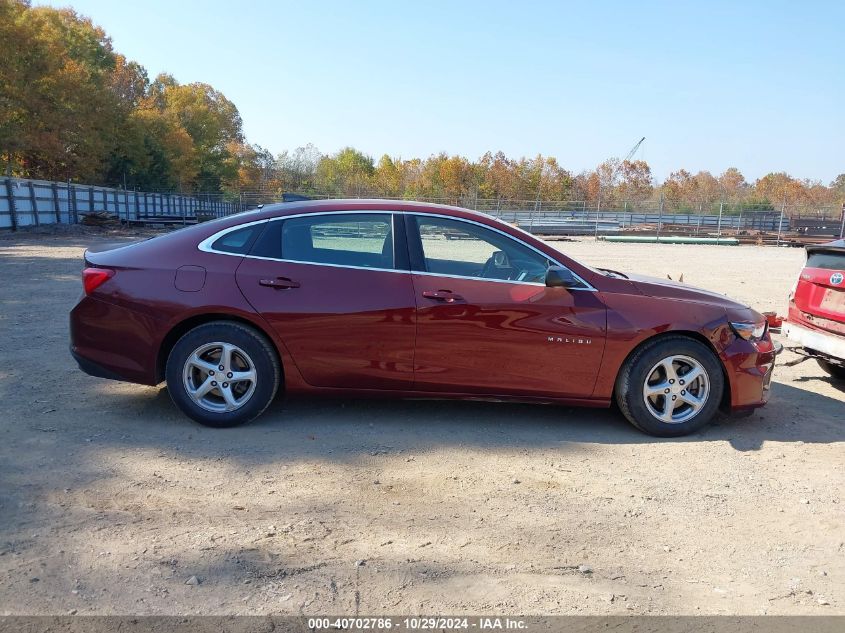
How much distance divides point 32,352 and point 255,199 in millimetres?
53173

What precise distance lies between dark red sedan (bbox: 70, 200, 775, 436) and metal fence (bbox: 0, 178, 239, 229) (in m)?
27.6

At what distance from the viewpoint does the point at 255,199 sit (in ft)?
189

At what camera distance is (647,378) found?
462 centimetres

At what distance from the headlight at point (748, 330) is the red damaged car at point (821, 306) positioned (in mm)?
1291

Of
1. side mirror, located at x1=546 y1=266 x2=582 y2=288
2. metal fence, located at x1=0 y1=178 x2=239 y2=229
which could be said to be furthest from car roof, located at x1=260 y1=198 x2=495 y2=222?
metal fence, located at x1=0 y1=178 x2=239 y2=229

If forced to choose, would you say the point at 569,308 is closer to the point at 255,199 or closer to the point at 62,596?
the point at 62,596

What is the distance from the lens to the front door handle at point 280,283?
451 centimetres

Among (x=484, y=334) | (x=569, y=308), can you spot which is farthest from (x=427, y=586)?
(x=569, y=308)

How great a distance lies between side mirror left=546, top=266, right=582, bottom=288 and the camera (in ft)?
14.8

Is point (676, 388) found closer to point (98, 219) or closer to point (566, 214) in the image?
point (98, 219)

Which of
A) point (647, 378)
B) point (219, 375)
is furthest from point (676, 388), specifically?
point (219, 375)

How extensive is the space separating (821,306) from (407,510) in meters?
4.43

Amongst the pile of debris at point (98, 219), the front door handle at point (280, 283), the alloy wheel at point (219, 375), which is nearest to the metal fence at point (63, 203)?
the pile of debris at point (98, 219)

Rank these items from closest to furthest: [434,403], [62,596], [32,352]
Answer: [62,596] < [434,403] < [32,352]
